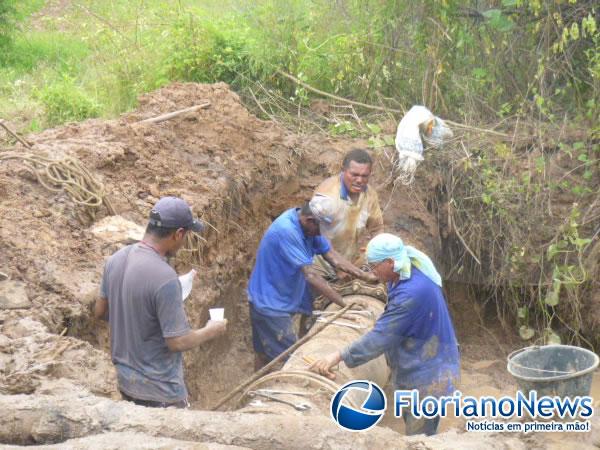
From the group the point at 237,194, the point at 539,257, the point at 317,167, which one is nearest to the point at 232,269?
the point at 237,194

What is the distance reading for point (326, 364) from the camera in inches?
239

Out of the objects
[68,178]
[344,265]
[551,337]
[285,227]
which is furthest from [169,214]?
[551,337]

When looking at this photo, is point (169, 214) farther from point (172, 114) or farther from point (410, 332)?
point (172, 114)

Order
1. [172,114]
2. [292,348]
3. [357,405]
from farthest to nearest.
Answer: [172,114] < [292,348] < [357,405]

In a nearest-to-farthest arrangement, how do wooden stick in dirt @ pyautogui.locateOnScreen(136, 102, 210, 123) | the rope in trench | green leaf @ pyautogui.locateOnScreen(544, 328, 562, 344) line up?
→ the rope in trench
green leaf @ pyautogui.locateOnScreen(544, 328, 562, 344)
wooden stick in dirt @ pyautogui.locateOnScreen(136, 102, 210, 123)

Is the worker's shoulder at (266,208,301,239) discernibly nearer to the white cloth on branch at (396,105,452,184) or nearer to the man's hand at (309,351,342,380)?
the man's hand at (309,351,342,380)

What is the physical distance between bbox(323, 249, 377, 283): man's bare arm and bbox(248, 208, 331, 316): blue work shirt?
9cm

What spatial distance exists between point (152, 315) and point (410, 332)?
6.22 ft

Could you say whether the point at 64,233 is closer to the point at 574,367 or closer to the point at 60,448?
the point at 60,448

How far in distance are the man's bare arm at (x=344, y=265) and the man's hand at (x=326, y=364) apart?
66.4 inches

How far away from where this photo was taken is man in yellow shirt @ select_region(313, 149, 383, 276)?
7.85 meters

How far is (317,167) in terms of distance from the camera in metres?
9.94

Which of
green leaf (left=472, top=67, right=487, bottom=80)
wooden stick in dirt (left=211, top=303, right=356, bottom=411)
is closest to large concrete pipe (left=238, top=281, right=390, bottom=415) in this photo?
wooden stick in dirt (left=211, top=303, right=356, bottom=411)

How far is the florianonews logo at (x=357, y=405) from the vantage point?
16.6 ft
